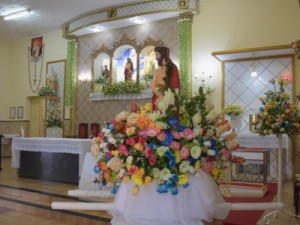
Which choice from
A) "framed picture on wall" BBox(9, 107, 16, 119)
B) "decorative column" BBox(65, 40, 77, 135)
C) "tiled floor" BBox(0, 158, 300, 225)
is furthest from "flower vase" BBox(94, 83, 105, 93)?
"framed picture on wall" BBox(9, 107, 16, 119)

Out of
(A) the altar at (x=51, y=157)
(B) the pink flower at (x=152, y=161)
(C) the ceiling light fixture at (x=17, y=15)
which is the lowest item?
(A) the altar at (x=51, y=157)

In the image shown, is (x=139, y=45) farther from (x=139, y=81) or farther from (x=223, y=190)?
(x=223, y=190)

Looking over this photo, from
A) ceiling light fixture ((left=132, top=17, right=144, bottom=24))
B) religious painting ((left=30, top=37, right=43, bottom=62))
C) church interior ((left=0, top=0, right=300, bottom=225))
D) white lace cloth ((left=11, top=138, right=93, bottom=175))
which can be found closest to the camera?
church interior ((left=0, top=0, right=300, bottom=225))

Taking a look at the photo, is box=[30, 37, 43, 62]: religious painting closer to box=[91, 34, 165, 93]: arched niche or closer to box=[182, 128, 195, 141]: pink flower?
box=[91, 34, 165, 93]: arched niche

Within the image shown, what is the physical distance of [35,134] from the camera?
1148 cm

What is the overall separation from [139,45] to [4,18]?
13.4 feet

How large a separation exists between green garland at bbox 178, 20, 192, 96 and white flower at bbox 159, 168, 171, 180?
6.84 metres

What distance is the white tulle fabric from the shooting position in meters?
1.24

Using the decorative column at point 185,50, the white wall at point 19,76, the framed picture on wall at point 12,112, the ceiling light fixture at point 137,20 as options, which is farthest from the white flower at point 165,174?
the framed picture on wall at point 12,112

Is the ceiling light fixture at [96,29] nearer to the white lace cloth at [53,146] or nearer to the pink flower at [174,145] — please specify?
the white lace cloth at [53,146]

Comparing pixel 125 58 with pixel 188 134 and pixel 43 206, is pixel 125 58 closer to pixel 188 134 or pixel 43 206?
pixel 43 206

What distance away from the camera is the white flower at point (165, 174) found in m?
1.22

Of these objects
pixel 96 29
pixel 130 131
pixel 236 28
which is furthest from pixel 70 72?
pixel 130 131

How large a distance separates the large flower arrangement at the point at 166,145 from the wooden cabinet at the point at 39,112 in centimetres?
959
